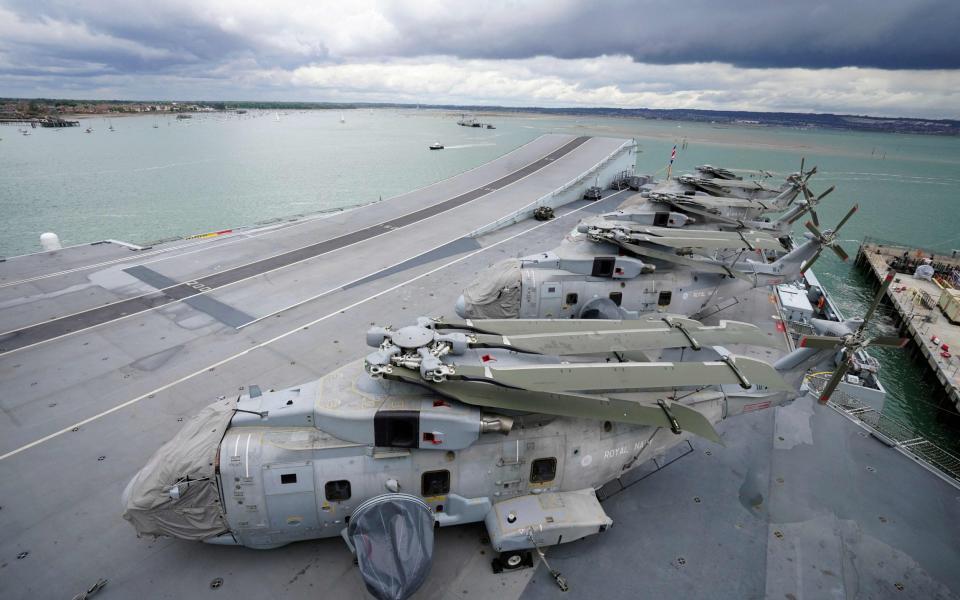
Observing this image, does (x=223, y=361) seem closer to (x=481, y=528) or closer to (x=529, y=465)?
(x=481, y=528)

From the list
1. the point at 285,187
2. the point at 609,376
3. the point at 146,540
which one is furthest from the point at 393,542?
the point at 285,187

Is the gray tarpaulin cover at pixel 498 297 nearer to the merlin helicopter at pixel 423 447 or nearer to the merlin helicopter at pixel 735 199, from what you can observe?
the merlin helicopter at pixel 423 447

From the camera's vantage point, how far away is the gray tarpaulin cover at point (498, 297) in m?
15.6

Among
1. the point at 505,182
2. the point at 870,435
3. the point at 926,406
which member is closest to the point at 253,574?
the point at 870,435

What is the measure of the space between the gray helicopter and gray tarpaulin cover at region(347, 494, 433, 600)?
8.66m

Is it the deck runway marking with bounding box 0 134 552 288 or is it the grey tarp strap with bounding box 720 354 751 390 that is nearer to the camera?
the grey tarp strap with bounding box 720 354 751 390

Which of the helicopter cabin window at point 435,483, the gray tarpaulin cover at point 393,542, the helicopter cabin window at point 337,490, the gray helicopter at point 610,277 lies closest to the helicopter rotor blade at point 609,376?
the helicopter cabin window at point 435,483

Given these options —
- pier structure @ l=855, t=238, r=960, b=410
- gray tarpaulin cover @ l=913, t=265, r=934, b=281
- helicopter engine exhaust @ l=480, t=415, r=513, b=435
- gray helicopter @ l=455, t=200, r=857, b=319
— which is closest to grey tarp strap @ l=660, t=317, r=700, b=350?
helicopter engine exhaust @ l=480, t=415, r=513, b=435

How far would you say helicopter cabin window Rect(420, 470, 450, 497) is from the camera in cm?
847

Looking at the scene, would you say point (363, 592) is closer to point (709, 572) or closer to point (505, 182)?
point (709, 572)

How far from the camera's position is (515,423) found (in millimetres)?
8820

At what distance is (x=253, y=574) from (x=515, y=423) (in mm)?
5677

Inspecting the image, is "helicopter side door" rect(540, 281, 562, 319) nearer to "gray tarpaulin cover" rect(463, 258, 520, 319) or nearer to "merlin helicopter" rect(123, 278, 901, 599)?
"gray tarpaulin cover" rect(463, 258, 520, 319)

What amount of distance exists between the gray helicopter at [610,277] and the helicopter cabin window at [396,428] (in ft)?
26.3
